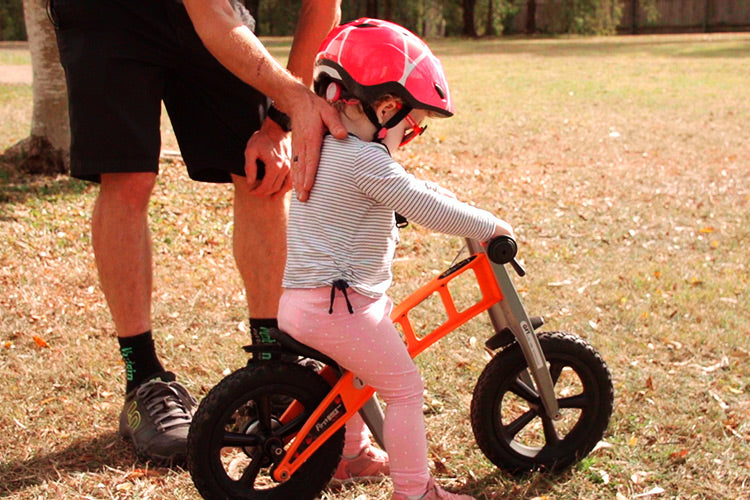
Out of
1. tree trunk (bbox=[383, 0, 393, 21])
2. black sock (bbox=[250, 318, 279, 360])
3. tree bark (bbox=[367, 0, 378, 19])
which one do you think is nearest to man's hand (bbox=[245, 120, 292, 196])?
black sock (bbox=[250, 318, 279, 360])

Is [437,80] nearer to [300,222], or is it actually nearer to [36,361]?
[300,222]

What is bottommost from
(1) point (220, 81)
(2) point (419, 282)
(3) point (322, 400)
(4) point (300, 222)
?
(2) point (419, 282)

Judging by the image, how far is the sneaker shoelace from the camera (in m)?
2.95

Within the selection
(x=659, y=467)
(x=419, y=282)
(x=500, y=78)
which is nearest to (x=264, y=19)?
(x=500, y=78)

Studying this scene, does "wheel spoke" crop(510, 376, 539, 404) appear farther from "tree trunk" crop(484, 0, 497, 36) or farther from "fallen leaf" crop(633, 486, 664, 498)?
"tree trunk" crop(484, 0, 497, 36)

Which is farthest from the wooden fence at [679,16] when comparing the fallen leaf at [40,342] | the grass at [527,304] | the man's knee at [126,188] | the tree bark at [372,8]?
the man's knee at [126,188]

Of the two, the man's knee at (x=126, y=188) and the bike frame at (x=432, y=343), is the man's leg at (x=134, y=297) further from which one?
the bike frame at (x=432, y=343)

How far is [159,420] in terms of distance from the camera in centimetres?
294

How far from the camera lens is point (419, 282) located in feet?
16.6

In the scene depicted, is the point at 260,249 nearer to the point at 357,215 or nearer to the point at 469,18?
the point at 357,215

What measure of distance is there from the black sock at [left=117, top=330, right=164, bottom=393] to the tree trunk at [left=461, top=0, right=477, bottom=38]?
1298 inches

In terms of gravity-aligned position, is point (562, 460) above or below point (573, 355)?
below

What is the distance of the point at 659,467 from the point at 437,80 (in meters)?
1.50

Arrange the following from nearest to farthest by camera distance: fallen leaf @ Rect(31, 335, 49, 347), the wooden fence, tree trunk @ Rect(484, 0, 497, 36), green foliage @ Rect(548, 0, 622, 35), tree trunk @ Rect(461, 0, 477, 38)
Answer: fallen leaf @ Rect(31, 335, 49, 347)
green foliage @ Rect(548, 0, 622, 35)
tree trunk @ Rect(461, 0, 477, 38)
tree trunk @ Rect(484, 0, 497, 36)
the wooden fence
